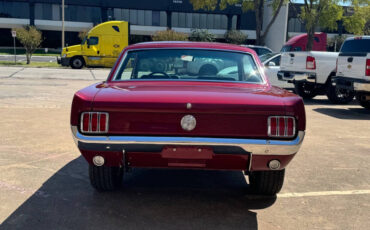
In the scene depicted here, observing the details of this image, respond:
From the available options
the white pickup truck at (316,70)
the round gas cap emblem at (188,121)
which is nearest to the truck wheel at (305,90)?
the white pickup truck at (316,70)

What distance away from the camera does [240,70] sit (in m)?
4.39

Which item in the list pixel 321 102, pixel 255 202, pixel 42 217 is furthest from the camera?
pixel 321 102

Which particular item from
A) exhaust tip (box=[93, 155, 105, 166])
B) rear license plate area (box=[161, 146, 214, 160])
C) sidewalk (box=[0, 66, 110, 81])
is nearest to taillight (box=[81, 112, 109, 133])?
exhaust tip (box=[93, 155, 105, 166])

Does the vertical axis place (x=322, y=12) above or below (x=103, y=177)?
above

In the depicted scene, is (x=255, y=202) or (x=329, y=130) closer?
(x=255, y=202)

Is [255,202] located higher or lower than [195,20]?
lower

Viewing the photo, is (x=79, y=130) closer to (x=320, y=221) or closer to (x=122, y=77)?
(x=122, y=77)

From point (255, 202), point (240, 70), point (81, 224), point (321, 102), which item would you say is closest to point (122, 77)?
point (240, 70)

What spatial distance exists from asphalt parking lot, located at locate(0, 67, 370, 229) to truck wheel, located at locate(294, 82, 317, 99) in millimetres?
6498

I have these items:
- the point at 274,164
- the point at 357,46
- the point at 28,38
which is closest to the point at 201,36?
the point at 28,38

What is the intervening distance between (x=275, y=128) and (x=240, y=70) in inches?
53.4

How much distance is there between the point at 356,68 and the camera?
387 inches

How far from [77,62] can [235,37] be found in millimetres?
31961

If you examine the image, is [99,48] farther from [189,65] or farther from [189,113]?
[189,113]
